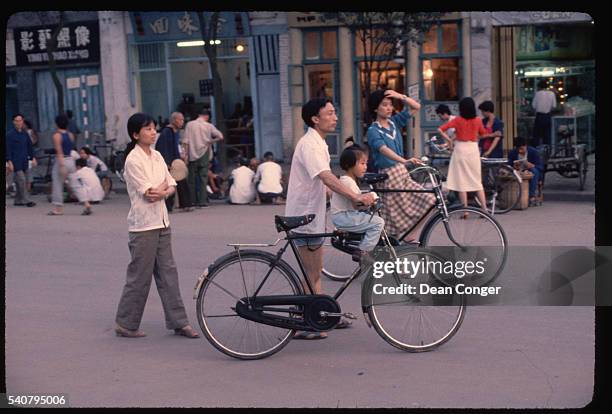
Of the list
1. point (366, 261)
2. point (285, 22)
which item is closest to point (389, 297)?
point (366, 261)

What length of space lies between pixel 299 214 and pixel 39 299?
10.2 ft

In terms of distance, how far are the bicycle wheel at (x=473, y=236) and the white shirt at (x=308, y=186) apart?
54.9 inches

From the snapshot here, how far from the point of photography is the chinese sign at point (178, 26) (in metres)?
23.8

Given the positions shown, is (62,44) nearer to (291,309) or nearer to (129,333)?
(129,333)

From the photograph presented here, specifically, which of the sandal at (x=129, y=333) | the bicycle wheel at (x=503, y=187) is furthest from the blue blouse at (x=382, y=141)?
the bicycle wheel at (x=503, y=187)

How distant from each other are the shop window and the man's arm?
621 inches

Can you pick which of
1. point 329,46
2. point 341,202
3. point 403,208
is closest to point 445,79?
point 329,46

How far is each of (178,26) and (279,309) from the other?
740 inches

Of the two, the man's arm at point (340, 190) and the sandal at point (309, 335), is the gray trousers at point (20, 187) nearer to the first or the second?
the sandal at point (309, 335)

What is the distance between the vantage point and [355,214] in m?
7.29

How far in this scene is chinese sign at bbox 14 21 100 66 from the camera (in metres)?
25.5

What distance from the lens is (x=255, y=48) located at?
23906 mm

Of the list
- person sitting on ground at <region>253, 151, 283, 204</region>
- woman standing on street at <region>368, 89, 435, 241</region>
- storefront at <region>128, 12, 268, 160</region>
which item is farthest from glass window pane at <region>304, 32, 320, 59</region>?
woman standing on street at <region>368, 89, 435, 241</region>
